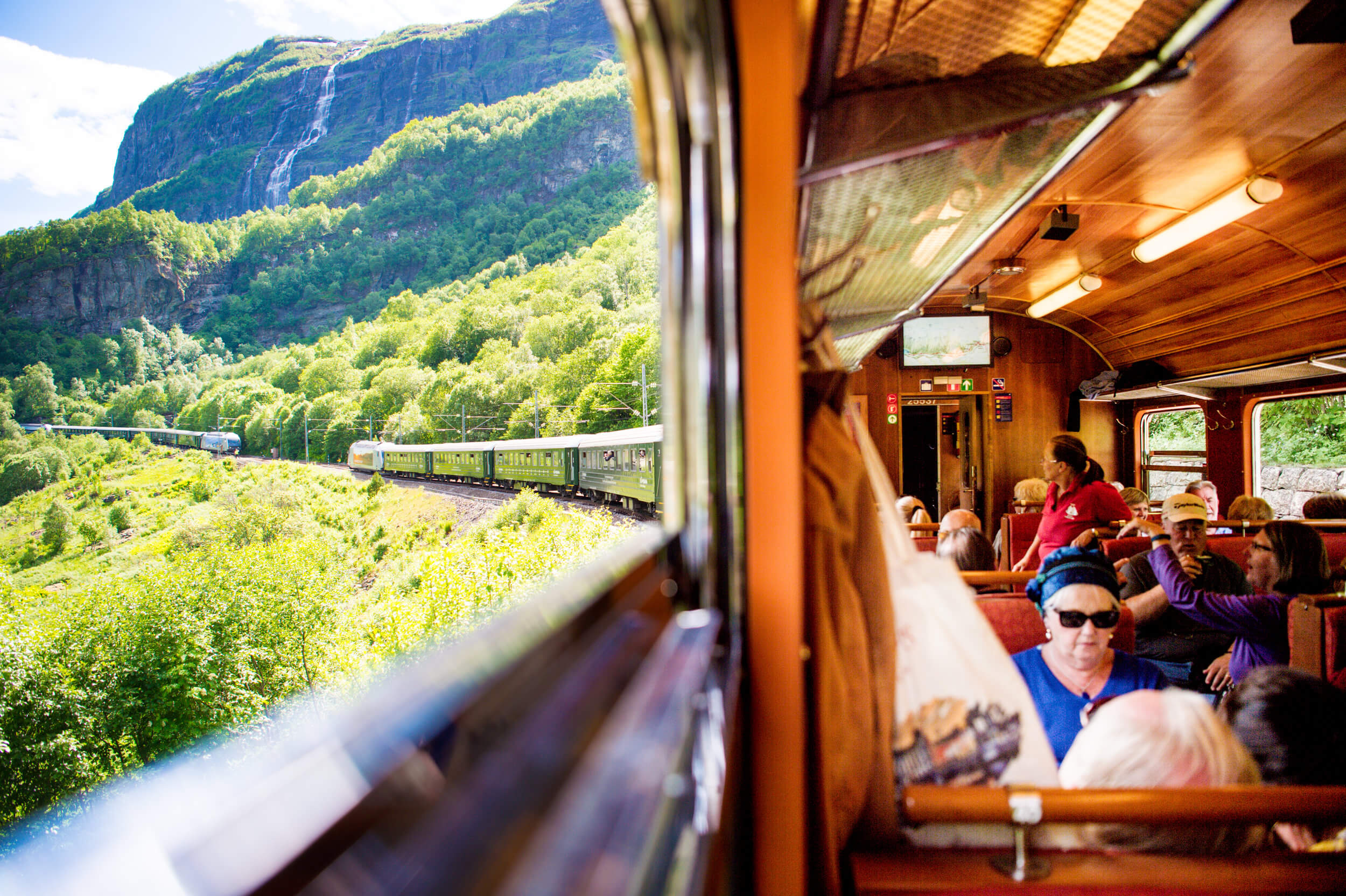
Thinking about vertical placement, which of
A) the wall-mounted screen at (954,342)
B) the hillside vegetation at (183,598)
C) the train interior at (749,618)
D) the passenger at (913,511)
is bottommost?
the hillside vegetation at (183,598)

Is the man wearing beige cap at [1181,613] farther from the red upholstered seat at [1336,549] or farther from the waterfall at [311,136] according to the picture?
the waterfall at [311,136]

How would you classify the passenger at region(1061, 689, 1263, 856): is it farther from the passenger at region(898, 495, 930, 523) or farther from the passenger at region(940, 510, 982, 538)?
the passenger at region(898, 495, 930, 523)

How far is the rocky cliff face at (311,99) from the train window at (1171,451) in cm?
3765

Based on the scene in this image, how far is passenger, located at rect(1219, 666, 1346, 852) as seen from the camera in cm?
121

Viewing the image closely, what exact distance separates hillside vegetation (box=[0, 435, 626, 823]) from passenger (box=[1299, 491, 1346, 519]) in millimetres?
15851

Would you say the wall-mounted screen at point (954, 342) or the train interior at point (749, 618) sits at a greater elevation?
the wall-mounted screen at point (954, 342)

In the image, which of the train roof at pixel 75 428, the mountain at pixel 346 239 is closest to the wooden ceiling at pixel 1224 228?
the mountain at pixel 346 239

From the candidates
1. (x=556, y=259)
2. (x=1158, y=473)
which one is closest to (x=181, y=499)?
(x=556, y=259)

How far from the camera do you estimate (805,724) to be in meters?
1.06

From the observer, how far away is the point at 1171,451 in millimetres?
6551

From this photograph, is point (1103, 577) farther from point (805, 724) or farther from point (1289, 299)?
point (1289, 299)

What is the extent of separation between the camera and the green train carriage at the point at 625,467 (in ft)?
37.1

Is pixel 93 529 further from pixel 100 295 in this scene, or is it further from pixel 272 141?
pixel 272 141

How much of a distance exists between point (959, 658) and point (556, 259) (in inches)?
1145
